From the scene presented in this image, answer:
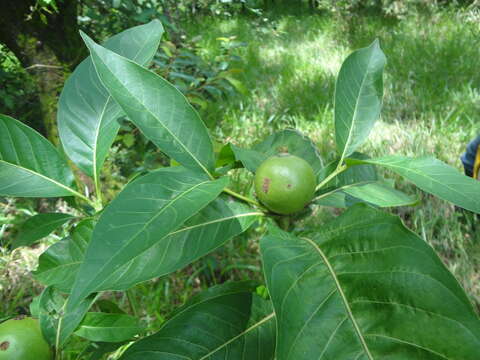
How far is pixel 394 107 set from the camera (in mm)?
3195

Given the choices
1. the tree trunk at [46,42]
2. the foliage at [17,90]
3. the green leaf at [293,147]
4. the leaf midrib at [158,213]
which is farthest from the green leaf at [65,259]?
the foliage at [17,90]

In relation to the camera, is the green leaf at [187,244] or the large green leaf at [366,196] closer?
the green leaf at [187,244]

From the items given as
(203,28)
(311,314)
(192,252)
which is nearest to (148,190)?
(192,252)

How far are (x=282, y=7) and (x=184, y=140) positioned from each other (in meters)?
7.14

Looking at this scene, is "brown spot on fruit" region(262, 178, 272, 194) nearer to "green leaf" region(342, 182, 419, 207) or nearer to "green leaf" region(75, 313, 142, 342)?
"green leaf" region(342, 182, 419, 207)

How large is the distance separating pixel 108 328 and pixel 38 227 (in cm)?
25

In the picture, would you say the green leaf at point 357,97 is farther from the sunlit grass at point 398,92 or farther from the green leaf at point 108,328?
the sunlit grass at point 398,92

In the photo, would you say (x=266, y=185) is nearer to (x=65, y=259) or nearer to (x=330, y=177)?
(x=330, y=177)

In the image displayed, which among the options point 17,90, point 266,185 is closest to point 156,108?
point 266,185

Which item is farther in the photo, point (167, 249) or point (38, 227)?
point (38, 227)

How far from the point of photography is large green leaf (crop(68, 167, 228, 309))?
380 mm

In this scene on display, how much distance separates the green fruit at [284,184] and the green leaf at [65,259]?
30cm

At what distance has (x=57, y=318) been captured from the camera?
2.15 feet

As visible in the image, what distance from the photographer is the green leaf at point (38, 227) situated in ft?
2.47
